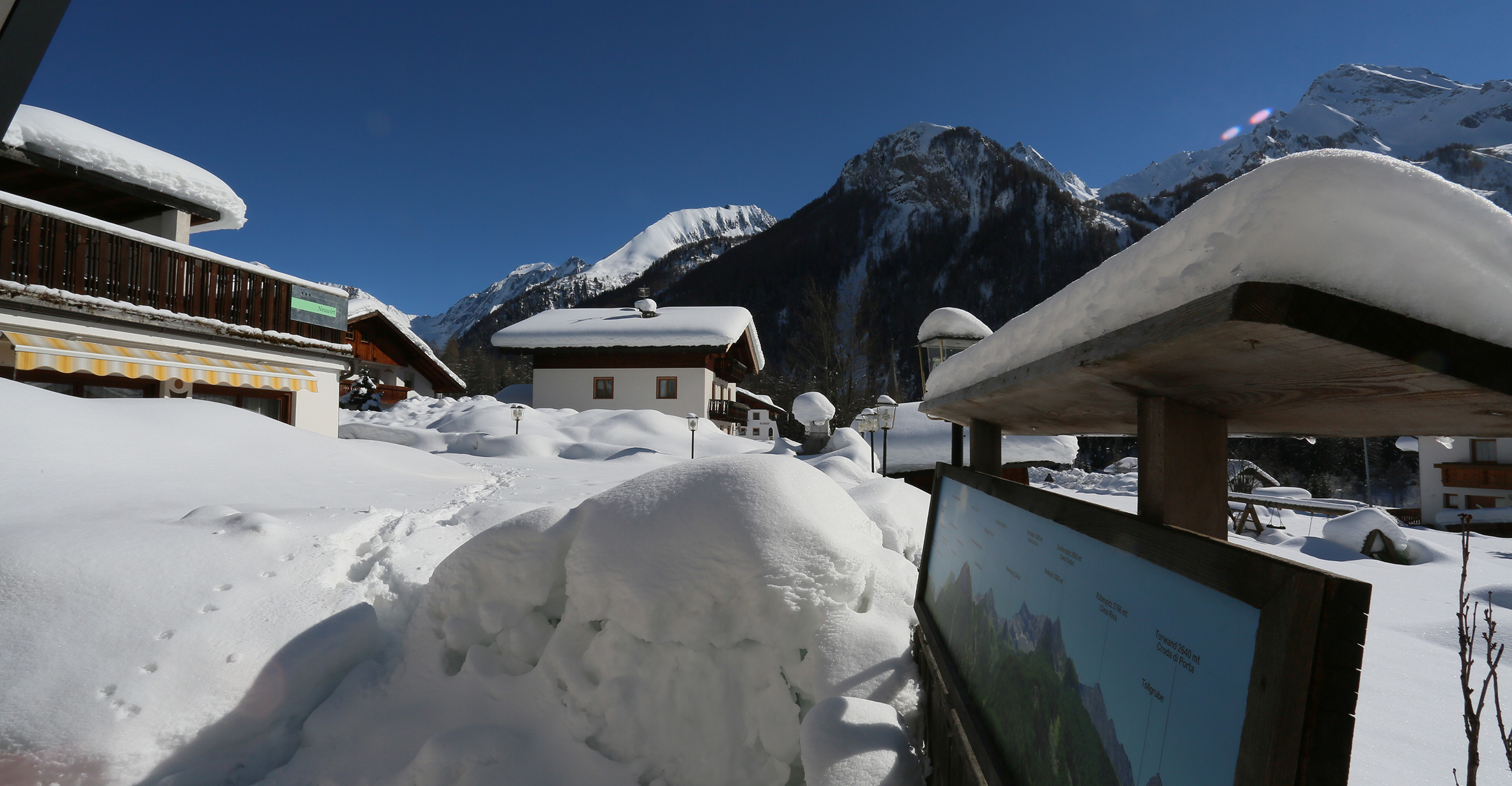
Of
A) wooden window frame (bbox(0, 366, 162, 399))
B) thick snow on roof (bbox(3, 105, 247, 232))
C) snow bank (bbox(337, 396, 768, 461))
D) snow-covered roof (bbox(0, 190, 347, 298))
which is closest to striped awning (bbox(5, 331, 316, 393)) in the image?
wooden window frame (bbox(0, 366, 162, 399))

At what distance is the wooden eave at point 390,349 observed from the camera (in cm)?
2248

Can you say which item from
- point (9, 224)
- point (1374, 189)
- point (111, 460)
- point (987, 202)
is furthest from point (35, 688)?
point (987, 202)

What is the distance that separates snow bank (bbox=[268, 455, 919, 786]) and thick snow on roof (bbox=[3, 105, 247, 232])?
37.7 ft

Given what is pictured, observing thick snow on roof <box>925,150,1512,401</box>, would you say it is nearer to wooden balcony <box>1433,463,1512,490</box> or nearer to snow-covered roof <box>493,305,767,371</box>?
snow-covered roof <box>493,305,767,371</box>

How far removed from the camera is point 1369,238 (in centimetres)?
77

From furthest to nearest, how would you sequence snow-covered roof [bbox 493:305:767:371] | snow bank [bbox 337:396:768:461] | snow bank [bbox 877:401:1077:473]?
1. snow-covered roof [bbox 493:305:767:371]
2. snow bank [bbox 337:396:768:461]
3. snow bank [bbox 877:401:1077:473]

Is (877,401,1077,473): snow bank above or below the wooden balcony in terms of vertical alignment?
above

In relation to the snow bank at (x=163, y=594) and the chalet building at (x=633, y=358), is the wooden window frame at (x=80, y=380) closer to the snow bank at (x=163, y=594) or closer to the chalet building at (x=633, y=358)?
the snow bank at (x=163, y=594)

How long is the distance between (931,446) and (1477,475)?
24121 millimetres

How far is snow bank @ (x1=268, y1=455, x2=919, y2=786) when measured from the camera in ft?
9.64

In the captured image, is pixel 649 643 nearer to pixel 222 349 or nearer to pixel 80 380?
pixel 222 349

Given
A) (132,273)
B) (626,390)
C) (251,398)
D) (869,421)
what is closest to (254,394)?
(251,398)

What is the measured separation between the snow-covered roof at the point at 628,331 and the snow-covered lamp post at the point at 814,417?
803 centimetres

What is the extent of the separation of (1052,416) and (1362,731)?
1997 mm
